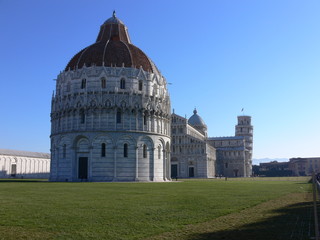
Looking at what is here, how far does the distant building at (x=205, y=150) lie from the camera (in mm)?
110625

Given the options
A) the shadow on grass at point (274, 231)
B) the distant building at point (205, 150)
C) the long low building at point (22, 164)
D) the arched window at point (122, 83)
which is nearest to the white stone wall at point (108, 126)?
the arched window at point (122, 83)

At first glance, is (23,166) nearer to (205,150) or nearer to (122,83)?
(205,150)

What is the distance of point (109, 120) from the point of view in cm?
5794

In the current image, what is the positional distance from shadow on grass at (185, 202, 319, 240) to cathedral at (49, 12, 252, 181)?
1750 inches

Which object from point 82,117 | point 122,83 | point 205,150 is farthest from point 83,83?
point 205,150

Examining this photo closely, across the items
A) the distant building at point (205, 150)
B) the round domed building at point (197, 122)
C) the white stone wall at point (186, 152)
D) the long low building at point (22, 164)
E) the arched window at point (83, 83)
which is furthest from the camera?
the round domed building at point (197, 122)

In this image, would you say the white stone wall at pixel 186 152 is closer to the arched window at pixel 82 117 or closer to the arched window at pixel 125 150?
the arched window at pixel 125 150

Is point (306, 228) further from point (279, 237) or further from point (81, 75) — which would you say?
point (81, 75)

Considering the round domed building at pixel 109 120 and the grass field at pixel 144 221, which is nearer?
the grass field at pixel 144 221

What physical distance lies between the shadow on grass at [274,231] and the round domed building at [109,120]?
44.4 metres

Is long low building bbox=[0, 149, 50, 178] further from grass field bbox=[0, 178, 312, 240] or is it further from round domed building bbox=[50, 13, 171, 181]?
grass field bbox=[0, 178, 312, 240]

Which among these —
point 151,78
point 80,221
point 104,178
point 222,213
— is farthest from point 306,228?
point 151,78

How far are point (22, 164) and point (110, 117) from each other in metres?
65.3

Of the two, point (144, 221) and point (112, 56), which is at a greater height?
point (112, 56)
